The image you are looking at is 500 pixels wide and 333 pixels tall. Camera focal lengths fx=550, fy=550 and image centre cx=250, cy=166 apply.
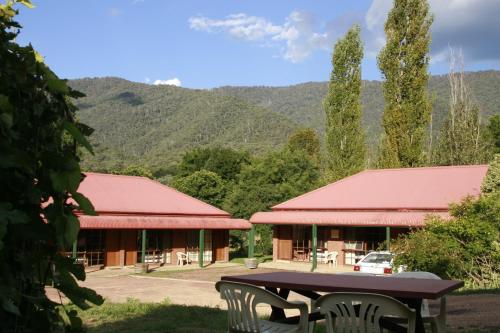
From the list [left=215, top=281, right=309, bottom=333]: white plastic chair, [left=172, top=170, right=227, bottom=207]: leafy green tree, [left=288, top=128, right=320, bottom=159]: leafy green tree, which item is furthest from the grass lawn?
[left=288, top=128, right=320, bottom=159]: leafy green tree

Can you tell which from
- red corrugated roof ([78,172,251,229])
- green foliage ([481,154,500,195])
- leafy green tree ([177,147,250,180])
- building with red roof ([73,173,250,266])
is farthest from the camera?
leafy green tree ([177,147,250,180])

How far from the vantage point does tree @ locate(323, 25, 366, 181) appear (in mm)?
35656

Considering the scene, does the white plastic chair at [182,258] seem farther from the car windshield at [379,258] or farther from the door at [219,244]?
the car windshield at [379,258]

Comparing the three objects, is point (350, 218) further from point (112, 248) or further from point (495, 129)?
point (495, 129)

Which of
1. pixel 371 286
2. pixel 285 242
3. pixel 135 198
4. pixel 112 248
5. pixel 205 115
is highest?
pixel 205 115

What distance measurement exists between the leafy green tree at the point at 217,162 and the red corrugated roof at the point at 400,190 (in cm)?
1999

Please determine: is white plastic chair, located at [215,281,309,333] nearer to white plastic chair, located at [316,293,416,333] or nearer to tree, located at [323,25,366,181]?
white plastic chair, located at [316,293,416,333]

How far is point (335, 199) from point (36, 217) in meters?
27.3

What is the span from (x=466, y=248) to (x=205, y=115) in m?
90.9

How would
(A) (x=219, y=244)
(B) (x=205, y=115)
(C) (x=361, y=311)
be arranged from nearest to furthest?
(C) (x=361, y=311), (A) (x=219, y=244), (B) (x=205, y=115)

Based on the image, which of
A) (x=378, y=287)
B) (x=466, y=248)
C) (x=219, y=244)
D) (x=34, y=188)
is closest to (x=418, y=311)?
(x=378, y=287)

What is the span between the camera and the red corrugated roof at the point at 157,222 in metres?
23.0

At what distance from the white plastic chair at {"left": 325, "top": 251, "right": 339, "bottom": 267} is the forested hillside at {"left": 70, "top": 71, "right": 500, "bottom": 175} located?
43929 millimetres

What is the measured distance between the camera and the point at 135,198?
2777 cm
